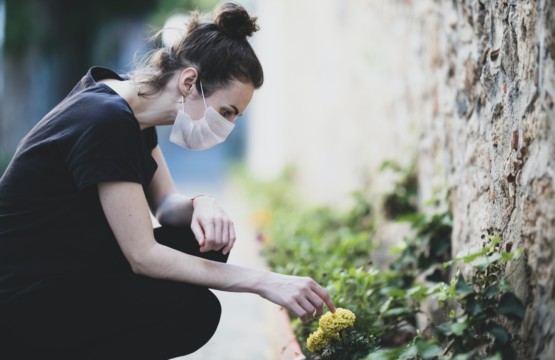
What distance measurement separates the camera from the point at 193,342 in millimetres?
2393

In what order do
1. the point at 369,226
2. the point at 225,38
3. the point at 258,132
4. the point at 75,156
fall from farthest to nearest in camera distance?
the point at 258,132, the point at 369,226, the point at 225,38, the point at 75,156

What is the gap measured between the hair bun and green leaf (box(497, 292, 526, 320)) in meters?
1.26

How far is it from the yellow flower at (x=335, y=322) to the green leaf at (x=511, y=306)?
52cm

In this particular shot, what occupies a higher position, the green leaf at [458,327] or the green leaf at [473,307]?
the green leaf at [473,307]

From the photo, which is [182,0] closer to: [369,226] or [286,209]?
[286,209]

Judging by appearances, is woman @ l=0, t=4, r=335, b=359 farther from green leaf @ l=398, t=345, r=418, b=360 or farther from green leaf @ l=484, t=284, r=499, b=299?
green leaf @ l=484, t=284, r=499, b=299

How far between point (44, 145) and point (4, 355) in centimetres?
68

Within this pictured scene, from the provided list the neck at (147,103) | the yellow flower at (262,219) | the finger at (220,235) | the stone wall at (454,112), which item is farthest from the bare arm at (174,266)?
the yellow flower at (262,219)

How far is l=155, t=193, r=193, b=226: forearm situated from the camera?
2561 mm

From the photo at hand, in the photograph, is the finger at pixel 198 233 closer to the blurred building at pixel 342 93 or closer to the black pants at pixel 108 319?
the black pants at pixel 108 319

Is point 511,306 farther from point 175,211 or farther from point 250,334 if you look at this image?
point 250,334

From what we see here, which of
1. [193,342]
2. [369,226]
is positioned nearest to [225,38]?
[193,342]

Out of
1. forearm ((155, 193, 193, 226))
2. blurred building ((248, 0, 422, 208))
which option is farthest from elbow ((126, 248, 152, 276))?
blurred building ((248, 0, 422, 208))

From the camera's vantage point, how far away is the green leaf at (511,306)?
191cm
